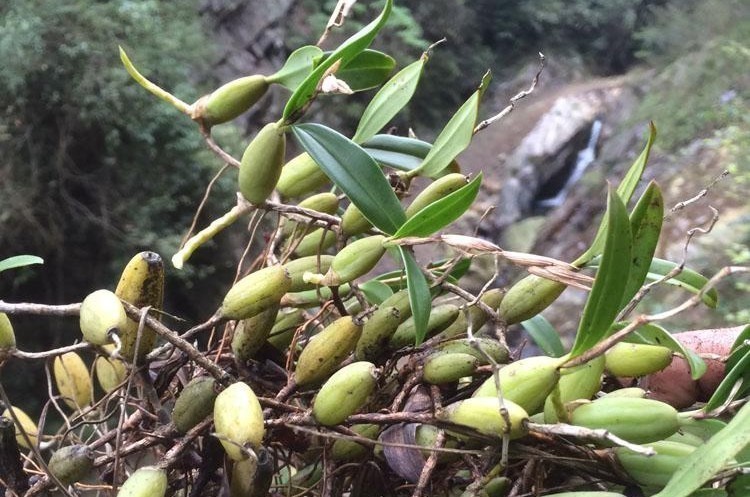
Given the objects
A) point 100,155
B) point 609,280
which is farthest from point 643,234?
point 100,155

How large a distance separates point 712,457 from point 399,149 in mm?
230

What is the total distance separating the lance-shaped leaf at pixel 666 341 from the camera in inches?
11.0

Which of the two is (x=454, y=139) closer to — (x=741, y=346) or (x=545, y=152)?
(x=741, y=346)

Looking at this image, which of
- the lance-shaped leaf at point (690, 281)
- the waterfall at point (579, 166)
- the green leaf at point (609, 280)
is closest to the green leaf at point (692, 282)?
the lance-shaped leaf at point (690, 281)

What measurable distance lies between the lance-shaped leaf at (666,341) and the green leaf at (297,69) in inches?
7.0

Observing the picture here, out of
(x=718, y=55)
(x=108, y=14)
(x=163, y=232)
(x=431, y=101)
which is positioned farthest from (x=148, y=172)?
(x=718, y=55)

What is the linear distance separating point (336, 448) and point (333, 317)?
86 mm

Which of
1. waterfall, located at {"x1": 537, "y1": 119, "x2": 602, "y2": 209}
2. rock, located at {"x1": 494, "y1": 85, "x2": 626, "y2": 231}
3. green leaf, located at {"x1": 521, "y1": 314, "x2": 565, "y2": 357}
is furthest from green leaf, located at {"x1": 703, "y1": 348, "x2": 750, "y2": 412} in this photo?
→ waterfall, located at {"x1": 537, "y1": 119, "x2": 602, "y2": 209}

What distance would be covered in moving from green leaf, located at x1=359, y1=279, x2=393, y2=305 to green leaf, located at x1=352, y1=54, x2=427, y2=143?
3.1 inches

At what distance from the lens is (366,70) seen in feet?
1.08

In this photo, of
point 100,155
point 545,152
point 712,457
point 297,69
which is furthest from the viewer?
point 545,152

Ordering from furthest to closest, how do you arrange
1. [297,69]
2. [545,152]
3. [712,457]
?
[545,152]
[297,69]
[712,457]

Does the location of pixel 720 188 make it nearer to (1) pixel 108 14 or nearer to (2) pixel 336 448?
(1) pixel 108 14

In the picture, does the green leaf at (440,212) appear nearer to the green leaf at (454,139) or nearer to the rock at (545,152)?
the green leaf at (454,139)
